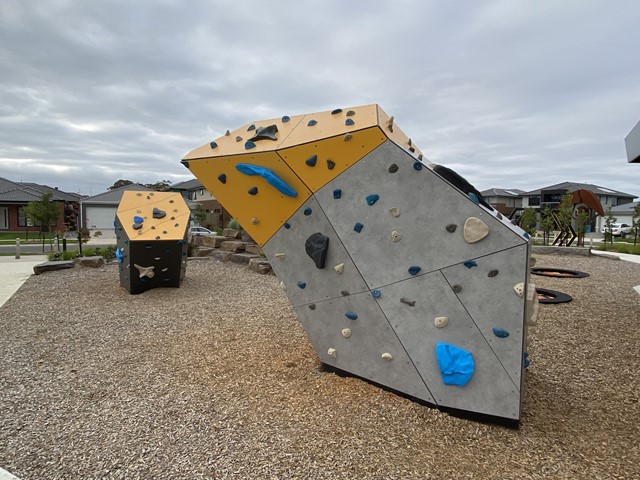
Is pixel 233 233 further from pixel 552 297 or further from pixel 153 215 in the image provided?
pixel 552 297

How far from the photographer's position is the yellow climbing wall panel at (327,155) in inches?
142

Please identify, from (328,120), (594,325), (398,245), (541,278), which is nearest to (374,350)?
(398,245)

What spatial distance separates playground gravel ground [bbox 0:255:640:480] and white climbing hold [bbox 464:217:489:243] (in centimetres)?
165

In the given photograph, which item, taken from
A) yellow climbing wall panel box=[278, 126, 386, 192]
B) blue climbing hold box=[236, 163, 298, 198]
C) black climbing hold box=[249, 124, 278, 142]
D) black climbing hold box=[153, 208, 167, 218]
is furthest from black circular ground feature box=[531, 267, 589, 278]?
black climbing hold box=[153, 208, 167, 218]

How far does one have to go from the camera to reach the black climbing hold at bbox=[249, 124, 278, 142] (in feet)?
13.5

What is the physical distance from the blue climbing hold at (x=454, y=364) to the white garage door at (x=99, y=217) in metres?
40.6

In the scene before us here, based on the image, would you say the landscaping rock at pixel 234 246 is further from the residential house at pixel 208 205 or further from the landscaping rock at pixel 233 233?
the residential house at pixel 208 205

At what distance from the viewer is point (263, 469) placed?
2916 mm

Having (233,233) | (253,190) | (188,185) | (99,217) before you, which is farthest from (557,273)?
(188,185)

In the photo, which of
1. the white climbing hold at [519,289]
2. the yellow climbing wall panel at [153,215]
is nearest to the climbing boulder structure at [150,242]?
the yellow climbing wall panel at [153,215]

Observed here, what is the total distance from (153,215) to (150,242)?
3.50ft

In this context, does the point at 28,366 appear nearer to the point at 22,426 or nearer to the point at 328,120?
the point at 22,426

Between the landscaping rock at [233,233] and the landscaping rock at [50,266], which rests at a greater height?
the landscaping rock at [233,233]

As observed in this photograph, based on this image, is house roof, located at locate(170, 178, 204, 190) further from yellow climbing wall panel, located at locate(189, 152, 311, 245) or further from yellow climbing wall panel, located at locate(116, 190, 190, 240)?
yellow climbing wall panel, located at locate(189, 152, 311, 245)
